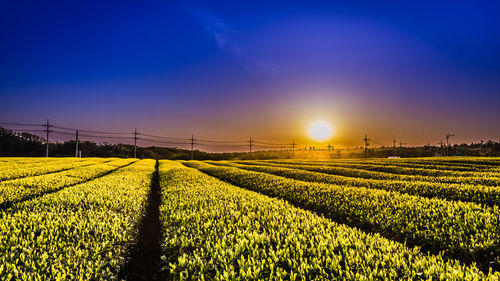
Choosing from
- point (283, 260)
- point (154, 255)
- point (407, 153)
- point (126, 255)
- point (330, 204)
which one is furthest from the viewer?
point (407, 153)

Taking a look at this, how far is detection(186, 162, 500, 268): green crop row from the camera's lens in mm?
6262

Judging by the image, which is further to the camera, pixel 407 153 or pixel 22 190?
pixel 407 153

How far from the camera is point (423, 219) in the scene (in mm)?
8305

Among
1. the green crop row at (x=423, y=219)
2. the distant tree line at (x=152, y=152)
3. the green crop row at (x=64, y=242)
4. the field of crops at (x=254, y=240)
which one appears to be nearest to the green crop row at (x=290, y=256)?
the field of crops at (x=254, y=240)

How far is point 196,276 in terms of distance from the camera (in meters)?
4.70

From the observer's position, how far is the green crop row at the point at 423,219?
626cm

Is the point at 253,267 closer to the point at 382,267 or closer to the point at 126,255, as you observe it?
the point at 382,267

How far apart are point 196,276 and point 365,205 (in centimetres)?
835

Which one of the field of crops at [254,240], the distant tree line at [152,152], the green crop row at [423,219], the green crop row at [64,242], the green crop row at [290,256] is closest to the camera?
the green crop row at [290,256]

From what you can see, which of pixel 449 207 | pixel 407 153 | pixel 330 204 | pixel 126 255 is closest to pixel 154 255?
pixel 126 255

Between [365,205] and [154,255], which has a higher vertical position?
[365,205]

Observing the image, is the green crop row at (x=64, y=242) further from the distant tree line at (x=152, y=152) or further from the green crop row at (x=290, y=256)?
the distant tree line at (x=152, y=152)

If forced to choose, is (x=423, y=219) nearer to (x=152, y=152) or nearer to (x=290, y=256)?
(x=290, y=256)

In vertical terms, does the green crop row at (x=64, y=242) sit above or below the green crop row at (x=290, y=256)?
below
